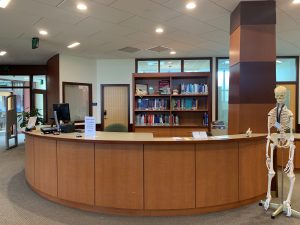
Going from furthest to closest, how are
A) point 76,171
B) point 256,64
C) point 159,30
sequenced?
1. point 159,30
2. point 256,64
3. point 76,171

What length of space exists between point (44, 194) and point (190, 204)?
2.10 m

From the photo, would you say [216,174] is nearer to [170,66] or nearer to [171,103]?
[171,103]

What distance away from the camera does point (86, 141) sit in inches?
120

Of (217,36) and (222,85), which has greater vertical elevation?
(217,36)

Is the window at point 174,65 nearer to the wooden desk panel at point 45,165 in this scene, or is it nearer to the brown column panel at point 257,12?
the brown column panel at point 257,12

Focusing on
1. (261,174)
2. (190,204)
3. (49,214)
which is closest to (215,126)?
(261,174)

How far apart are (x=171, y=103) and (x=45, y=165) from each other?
4.22 m

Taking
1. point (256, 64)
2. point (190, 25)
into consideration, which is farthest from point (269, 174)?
point (190, 25)

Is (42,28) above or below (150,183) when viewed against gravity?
above

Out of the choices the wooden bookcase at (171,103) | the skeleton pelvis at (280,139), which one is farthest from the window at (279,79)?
the skeleton pelvis at (280,139)

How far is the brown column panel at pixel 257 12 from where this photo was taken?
373 centimetres

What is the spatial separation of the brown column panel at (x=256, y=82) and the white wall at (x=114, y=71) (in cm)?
474

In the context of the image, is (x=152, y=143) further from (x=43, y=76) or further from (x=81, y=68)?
(x=43, y=76)

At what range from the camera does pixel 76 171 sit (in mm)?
Answer: 3123
